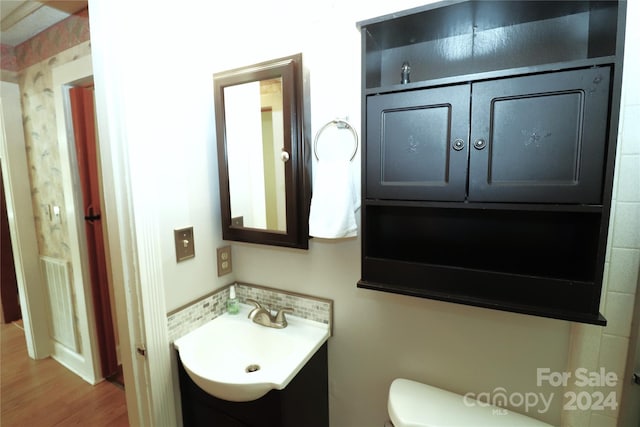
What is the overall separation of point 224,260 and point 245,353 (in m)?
0.44

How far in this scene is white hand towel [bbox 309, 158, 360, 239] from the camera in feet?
3.38

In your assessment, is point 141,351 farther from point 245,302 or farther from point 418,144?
point 418,144

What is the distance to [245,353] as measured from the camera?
1.23m

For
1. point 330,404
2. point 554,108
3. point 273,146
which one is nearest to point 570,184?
point 554,108

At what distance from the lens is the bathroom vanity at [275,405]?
3.14 ft

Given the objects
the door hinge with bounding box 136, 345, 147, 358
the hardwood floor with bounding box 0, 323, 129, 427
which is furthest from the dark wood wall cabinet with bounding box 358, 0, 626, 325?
the hardwood floor with bounding box 0, 323, 129, 427

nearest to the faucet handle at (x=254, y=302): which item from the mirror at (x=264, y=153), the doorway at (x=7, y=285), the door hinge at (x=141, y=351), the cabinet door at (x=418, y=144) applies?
the mirror at (x=264, y=153)

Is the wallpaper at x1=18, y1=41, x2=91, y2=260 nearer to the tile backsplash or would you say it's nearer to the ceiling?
the ceiling

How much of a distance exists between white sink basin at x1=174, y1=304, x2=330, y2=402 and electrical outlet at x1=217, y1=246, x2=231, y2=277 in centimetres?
→ 21

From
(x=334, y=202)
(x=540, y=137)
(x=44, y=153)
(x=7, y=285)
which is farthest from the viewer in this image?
(x=7, y=285)

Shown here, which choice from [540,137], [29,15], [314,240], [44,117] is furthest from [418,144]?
[44,117]

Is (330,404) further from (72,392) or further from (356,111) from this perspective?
(72,392)

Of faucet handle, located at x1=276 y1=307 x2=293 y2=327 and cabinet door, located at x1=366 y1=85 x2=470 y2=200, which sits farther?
faucet handle, located at x1=276 y1=307 x2=293 y2=327

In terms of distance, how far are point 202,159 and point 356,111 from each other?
0.71 m
